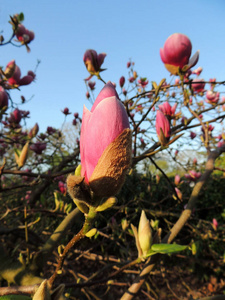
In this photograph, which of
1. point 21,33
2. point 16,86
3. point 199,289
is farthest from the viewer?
point 199,289

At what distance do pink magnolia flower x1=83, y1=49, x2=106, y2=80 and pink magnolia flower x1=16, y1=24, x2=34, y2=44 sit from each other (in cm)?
83

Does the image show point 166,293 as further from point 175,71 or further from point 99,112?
point 99,112

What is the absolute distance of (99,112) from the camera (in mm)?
307

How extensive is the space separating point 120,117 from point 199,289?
287cm

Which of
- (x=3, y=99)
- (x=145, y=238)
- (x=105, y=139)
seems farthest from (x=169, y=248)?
(x=3, y=99)

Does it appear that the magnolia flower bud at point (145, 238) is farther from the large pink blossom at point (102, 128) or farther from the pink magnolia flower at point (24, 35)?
the pink magnolia flower at point (24, 35)

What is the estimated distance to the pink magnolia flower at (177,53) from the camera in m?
0.83

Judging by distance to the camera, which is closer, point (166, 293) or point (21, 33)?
point (21, 33)

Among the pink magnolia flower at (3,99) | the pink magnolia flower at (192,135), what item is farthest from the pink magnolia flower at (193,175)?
the pink magnolia flower at (3,99)

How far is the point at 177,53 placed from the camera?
2.83 ft

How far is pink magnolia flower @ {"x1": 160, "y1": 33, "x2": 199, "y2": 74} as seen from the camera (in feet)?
2.73

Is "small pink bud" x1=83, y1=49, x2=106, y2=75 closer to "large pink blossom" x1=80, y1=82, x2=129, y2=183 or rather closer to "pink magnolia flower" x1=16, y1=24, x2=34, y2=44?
"large pink blossom" x1=80, y1=82, x2=129, y2=183

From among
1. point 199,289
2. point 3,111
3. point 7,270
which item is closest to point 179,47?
point 3,111

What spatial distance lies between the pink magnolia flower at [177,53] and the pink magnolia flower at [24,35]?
1081mm
